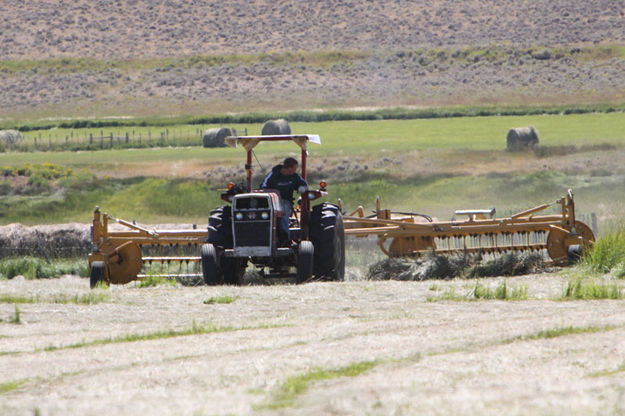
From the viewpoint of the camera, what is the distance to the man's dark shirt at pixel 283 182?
15602 mm

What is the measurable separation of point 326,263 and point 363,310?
4.21m

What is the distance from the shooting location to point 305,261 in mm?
14922

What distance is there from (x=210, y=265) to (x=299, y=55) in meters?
81.1

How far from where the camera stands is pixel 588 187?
1412 inches

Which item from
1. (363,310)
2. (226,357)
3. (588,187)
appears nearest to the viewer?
(226,357)

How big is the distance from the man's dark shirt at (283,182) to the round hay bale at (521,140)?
108 feet

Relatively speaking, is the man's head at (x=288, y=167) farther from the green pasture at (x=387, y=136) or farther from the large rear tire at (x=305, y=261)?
the green pasture at (x=387, y=136)

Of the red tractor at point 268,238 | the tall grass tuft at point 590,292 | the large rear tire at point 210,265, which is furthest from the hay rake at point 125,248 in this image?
the tall grass tuft at point 590,292

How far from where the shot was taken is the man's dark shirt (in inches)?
614

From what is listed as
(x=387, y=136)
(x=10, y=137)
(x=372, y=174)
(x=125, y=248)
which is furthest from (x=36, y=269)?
(x=10, y=137)

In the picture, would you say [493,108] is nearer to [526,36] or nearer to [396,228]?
[526,36]

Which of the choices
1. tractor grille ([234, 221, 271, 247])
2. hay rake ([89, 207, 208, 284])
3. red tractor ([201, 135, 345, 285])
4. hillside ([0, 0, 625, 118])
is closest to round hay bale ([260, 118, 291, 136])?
hillside ([0, 0, 625, 118])

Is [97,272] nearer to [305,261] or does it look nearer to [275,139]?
[275,139]

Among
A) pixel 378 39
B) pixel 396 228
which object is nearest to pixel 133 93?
pixel 378 39
